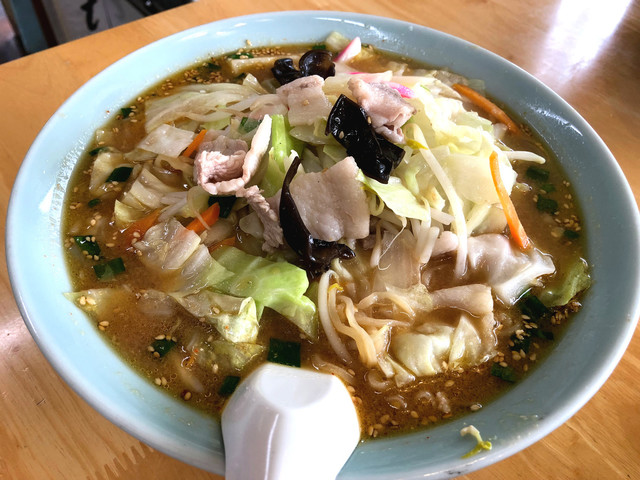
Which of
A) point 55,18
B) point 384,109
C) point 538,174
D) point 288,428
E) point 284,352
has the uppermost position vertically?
point 384,109

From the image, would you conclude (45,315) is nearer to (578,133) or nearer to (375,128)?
(375,128)

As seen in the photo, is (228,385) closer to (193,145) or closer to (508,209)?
(193,145)

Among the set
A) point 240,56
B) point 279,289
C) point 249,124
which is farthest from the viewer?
point 240,56

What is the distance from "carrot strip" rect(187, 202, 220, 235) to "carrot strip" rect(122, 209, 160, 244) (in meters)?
0.15

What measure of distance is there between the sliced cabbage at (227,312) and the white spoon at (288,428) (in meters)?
0.22

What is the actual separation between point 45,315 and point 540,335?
4.67ft

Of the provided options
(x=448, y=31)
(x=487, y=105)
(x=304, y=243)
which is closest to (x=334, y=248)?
(x=304, y=243)

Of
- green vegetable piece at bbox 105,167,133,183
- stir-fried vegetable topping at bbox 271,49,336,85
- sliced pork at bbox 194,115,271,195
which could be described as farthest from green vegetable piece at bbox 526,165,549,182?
green vegetable piece at bbox 105,167,133,183

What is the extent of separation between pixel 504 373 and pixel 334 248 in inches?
24.7

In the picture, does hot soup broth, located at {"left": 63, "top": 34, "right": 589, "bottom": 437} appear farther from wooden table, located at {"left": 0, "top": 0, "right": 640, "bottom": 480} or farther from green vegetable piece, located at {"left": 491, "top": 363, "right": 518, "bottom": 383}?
wooden table, located at {"left": 0, "top": 0, "right": 640, "bottom": 480}

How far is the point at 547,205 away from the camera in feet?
6.11

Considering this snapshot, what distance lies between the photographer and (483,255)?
1.67m

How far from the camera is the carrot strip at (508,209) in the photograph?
1.68 meters

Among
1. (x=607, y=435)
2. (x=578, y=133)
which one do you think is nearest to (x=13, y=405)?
(x=607, y=435)
